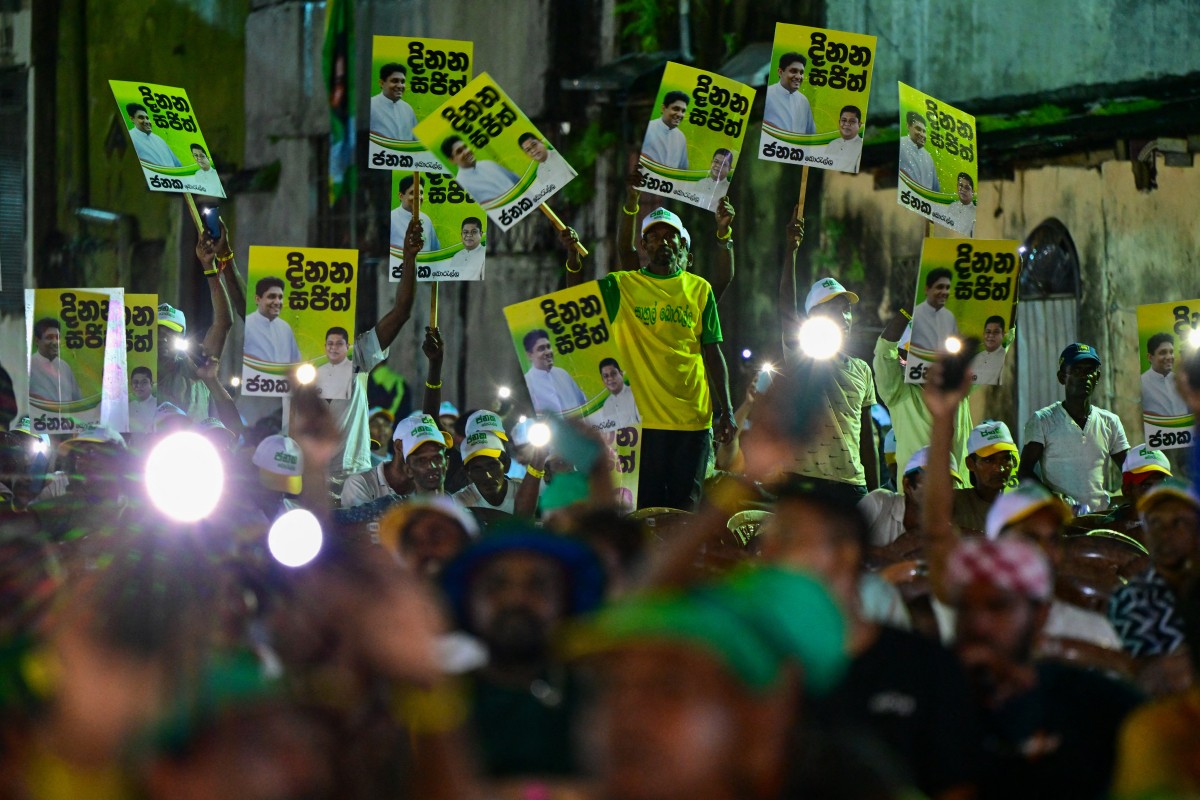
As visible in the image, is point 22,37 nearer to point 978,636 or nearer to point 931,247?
point 931,247

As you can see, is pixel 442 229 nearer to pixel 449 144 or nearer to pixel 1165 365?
pixel 449 144

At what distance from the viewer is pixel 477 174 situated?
9922mm

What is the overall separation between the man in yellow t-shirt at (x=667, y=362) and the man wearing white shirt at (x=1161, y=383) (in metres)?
2.69

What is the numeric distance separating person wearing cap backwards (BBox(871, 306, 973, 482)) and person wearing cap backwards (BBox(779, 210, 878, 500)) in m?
0.15

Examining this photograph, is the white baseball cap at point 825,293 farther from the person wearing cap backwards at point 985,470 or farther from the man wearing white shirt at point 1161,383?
the man wearing white shirt at point 1161,383

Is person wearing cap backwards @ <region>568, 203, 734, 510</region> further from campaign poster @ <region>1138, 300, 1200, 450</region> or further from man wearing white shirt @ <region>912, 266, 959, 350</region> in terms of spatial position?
campaign poster @ <region>1138, 300, 1200, 450</region>

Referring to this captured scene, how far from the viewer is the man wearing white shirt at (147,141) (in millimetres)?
10680

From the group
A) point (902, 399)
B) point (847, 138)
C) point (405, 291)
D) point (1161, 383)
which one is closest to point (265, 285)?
point (405, 291)

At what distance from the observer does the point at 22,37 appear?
75.2 feet

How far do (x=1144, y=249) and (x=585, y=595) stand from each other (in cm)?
1113

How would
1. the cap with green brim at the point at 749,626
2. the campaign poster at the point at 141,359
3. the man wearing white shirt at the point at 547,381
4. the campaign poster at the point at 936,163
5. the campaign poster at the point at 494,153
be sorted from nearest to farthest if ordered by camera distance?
the cap with green brim at the point at 749,626, the man wearing white shirt at the point at 547,381, the campaign poster at the point at 494,153, the campaign poster at the point at 936,163, the campaign poster at the point at 141,359

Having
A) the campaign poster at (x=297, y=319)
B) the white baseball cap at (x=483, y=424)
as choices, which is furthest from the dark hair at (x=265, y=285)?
the white baseball cap at (x=483, y=424)

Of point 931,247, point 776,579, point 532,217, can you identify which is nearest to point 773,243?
point 532,217

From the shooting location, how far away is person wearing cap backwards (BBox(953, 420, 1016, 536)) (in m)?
8.80
